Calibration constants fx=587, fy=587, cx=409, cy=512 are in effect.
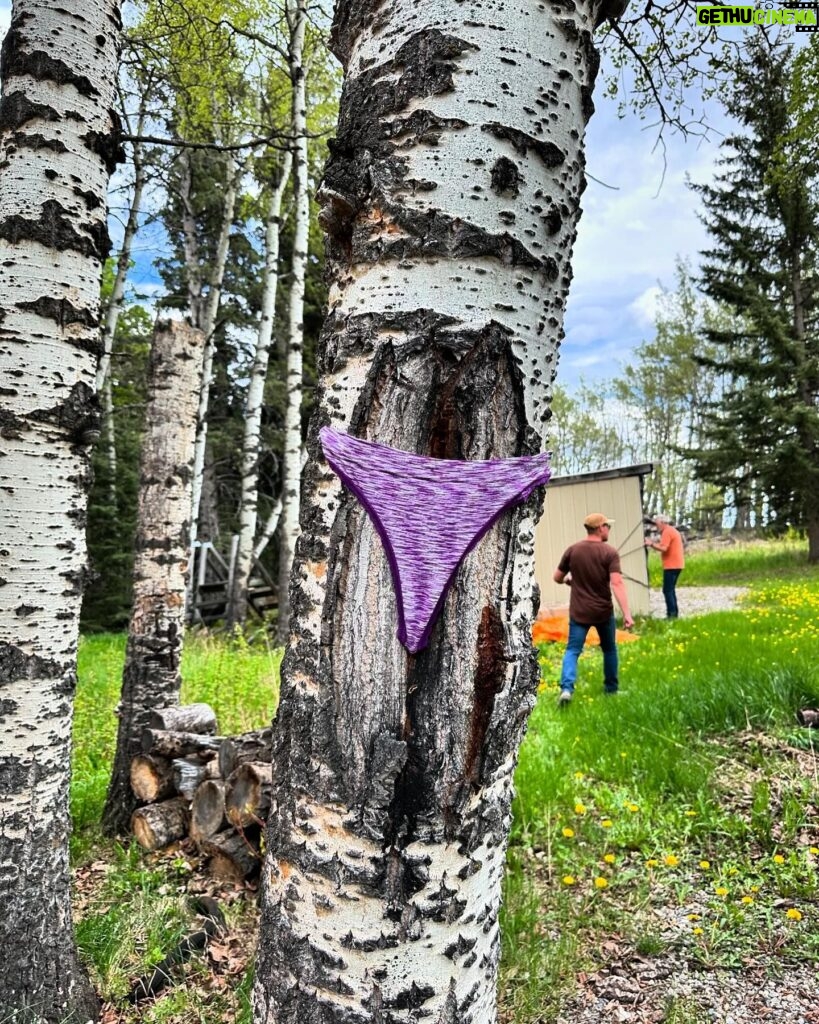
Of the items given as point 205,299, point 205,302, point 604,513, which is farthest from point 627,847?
point 205,299

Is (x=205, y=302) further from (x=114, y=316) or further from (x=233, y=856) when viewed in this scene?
(x=233, y=856)

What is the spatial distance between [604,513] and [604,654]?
610 cm

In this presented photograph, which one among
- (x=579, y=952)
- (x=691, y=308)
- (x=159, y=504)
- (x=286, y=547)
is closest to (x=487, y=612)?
(x=579, y=952)

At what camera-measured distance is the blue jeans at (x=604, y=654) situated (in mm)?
5266

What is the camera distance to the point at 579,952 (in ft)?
7.57

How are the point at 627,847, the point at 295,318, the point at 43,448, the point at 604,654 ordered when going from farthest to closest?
the point at 295,318 → the point at 604,654 → the point at 627,847 → the point at 43,448

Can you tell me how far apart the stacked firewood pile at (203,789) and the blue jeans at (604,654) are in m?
3.11

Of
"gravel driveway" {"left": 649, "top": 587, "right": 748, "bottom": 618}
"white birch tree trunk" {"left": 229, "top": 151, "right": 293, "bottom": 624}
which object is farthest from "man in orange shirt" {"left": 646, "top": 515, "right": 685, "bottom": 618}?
"white birch tree trunk" {"left": 229, "top": 151, "right": 293, "bottom": 624}

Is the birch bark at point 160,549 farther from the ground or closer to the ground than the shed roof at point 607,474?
closer to the ground

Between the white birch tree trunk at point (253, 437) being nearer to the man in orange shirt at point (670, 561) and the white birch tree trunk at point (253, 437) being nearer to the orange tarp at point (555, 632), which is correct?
the orange tarp at point (555, 632)

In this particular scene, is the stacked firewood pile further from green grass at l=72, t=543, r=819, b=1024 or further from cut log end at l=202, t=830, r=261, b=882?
green grass at l=72, t=543, r=819, b=1024

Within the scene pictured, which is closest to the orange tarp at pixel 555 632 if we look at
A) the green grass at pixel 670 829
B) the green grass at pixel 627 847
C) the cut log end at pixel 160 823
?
the green grass at pixel 627 847

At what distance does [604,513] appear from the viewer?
→ 10.9 m

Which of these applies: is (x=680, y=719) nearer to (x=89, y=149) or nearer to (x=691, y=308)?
(x=89, y=149)
